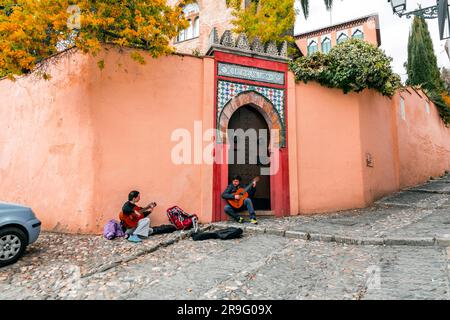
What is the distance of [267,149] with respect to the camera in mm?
8344

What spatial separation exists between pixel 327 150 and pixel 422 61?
15.5 m

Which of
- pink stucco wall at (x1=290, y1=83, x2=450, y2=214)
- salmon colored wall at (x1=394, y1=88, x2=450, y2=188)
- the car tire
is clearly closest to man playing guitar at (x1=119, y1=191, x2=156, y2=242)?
the car tire

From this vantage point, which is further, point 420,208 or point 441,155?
point 441,155

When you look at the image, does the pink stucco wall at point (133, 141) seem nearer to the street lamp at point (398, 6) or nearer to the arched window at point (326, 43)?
the street lamp at point (398, 6)

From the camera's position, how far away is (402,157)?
11.5 m

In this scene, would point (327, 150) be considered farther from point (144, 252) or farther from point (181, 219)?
point (144, 252)

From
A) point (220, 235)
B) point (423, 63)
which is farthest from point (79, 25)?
point (423, 63)

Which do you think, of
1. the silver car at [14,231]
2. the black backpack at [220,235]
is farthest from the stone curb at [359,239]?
the silver car at [14,231]

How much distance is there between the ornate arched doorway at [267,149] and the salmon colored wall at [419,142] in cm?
590

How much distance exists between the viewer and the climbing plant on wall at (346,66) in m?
8.39
